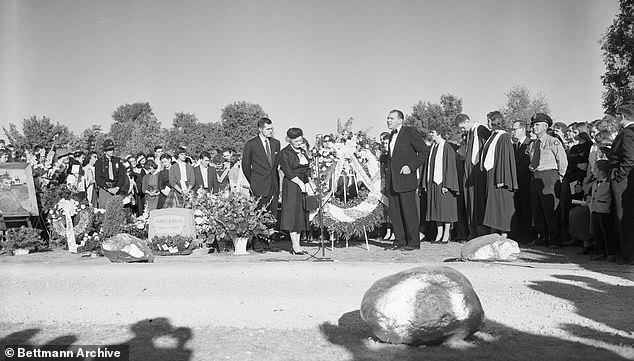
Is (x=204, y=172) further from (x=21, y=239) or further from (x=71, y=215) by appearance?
(x=21, y=239)

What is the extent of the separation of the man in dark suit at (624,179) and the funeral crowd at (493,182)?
0.04 feet

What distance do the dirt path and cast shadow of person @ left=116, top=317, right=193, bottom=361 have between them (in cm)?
1

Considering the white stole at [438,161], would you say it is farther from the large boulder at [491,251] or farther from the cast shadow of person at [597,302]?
the cast shadow of person at [597,302]

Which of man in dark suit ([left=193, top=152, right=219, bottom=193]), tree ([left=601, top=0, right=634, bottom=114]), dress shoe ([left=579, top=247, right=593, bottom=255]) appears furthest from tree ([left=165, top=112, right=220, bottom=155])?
dress shoe ([left=579, top=247, right=593, bottom=255])

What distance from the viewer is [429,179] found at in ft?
45.2

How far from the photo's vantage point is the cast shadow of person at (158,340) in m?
5.11

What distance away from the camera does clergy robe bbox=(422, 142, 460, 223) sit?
1342 cm

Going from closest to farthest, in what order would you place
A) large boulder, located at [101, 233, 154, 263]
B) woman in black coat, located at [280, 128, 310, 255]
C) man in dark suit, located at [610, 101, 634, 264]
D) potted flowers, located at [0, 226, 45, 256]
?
man in dark suit, located at [610, 101, 634, 264], large boulder, located at [101, 233, 154, 263], woman in black coat, located at [280, 128, 310, 255], potted flowers, located at [0, 226, 45, 256]

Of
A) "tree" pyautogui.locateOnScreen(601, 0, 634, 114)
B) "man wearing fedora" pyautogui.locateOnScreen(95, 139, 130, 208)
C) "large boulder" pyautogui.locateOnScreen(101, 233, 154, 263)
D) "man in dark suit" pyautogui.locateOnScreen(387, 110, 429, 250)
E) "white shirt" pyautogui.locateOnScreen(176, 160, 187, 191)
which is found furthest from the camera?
"tree" pyautogui.locateOnScreen(601, 0, 634, 114)

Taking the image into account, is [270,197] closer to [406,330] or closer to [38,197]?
[38,197]

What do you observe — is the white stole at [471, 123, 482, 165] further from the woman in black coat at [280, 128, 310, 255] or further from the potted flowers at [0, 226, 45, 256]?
the potted flowers at [0, 226, 45, 256]

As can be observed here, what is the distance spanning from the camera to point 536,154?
1237 cm

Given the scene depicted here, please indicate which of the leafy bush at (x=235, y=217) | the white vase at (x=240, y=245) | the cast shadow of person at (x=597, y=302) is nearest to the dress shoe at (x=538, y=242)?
the cast shadow of person at (x=597, y=302)

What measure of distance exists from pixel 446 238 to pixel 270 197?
3.62 m
